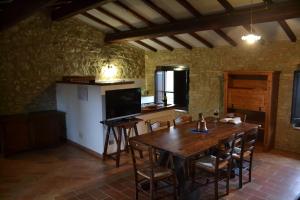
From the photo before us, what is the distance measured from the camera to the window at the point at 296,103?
16.9 feet

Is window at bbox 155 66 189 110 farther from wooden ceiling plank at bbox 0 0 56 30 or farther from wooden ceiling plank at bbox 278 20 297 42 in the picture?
wooden ceiling plank at bbox 0 0 56 30

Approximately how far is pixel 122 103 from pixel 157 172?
2.06 meters

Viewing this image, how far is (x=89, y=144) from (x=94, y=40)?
131 inches

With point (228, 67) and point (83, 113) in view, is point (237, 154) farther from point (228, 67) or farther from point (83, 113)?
point (83, 113)

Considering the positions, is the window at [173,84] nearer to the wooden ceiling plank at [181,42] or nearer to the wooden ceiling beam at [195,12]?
the wooden ceiling plank at [181,42]

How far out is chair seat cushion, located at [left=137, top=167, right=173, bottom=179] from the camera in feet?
10.4

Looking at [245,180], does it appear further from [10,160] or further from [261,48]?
[10,160]

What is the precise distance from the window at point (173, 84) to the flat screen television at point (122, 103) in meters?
2.65

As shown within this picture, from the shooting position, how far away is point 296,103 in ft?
17.2

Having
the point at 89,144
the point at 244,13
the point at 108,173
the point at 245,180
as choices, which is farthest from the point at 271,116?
the point at 89,144

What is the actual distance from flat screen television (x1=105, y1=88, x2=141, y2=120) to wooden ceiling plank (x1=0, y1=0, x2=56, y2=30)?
1883 mm

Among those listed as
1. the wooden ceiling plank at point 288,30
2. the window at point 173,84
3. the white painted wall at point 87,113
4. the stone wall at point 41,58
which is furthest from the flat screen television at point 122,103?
the wooden ceiling plank at point 288,30

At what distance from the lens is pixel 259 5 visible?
4.00 m

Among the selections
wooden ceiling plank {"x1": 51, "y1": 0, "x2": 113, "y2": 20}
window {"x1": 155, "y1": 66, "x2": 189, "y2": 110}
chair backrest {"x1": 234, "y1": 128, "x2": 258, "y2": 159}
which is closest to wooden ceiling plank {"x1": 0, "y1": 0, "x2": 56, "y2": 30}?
wooden ceiling plank {"x1": 51, "y1": 0, "x2": 113, "y2": 20}
